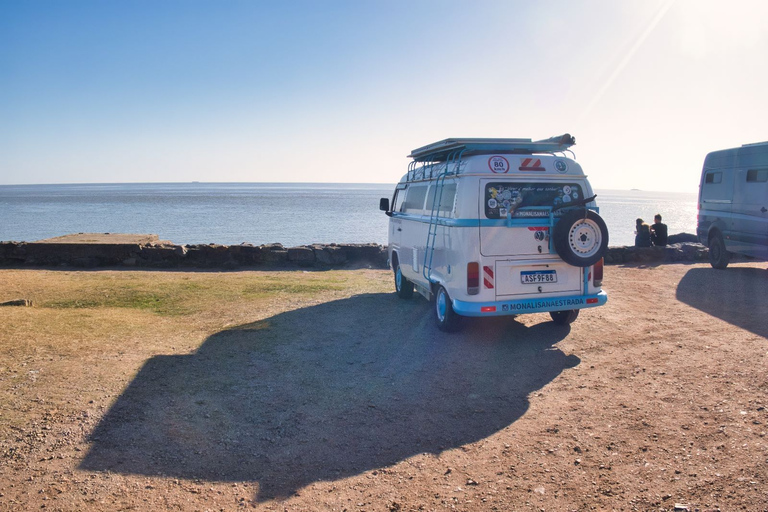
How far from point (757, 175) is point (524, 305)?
27.9 ft

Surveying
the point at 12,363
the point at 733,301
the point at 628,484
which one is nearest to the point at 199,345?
the point at 12,363

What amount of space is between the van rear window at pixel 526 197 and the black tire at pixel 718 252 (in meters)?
8.67

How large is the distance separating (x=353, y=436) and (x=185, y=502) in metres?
1.49

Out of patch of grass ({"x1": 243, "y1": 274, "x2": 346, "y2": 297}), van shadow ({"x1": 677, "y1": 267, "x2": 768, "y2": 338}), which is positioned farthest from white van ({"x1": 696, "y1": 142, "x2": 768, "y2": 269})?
patch of grass ({"x1": 243, "y1": 274, "x2": 346, "y2": 297})

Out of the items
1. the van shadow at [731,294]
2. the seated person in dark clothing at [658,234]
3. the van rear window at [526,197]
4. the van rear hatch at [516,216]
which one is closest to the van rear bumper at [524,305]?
the van rear hatch at [516,216]

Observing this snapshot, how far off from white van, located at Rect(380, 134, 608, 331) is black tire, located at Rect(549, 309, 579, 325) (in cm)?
78

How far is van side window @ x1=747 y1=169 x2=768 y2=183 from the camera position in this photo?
38.7ft

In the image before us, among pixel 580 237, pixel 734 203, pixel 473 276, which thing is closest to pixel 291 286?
pixel 473 276

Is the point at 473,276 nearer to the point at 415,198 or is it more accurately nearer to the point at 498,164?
the point at 498,164

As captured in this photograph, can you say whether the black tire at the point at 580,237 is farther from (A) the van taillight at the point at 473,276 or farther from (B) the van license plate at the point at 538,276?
(A) the van taillight at the point at 473,276

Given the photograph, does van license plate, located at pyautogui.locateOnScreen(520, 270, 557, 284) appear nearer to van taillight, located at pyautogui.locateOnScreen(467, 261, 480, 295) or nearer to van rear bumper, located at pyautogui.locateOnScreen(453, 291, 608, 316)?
A: van rear bumper, located at pyautogui.locateOnScreen(453, 291, 608, 316)

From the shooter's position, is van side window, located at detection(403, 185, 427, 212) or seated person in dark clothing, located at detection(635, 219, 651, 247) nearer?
van side window, located at detection(403, 185, 427, 212)

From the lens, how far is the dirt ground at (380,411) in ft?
12.3

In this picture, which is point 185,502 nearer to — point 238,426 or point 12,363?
point 238,426
